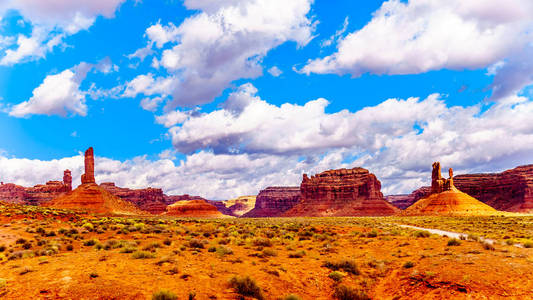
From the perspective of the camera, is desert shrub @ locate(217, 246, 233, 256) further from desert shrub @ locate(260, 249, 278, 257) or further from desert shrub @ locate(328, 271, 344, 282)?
desert shrub @ locate(328, 271, 344, 282)

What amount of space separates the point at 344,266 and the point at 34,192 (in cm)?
18836

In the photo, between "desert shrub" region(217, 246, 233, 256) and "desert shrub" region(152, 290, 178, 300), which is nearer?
"desert shrub" region(152, 290, 178, 300)

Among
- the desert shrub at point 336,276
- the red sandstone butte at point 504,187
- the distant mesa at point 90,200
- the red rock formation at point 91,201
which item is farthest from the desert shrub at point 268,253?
the red sandstone butte at point 504,187

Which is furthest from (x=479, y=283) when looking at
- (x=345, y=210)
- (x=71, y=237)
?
(x=345, y=210)

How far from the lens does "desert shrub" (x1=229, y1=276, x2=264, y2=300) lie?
12273 millimetres

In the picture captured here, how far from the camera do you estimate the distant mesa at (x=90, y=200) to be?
106500 mm

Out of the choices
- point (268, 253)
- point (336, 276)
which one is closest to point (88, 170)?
point (268, 253)

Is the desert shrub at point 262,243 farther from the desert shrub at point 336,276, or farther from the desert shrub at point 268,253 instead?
the desert shrub at point 336,276

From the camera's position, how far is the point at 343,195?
531ft

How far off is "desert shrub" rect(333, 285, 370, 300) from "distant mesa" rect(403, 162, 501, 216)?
288ft

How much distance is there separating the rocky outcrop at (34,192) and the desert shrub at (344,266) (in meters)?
169

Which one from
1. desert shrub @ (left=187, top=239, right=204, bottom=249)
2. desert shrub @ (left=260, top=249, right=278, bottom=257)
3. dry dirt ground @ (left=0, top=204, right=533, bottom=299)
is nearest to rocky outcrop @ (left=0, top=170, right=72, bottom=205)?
desert shrub @ (left=187, top=239, right=204, bottom=249)

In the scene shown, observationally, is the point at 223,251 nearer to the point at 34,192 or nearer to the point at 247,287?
the point at 247,287

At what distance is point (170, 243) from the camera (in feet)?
71.6
